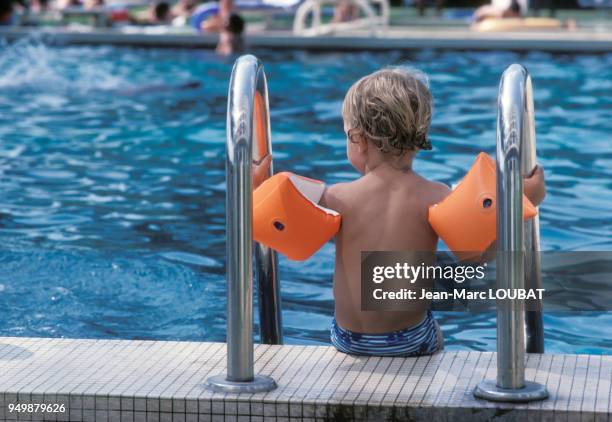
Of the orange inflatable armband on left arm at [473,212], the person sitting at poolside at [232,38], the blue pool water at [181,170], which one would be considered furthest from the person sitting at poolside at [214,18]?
the orange inflatable armband on left arm at [473,212]

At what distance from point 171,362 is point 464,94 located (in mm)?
9358

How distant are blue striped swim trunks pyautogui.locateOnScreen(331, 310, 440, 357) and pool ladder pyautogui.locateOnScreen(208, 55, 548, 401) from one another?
1.26ft

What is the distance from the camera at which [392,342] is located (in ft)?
11.1

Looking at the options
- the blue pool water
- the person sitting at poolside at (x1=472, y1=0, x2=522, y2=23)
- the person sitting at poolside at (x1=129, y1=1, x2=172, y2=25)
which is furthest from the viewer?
the person sitting at poolside at (x1=129, y1=1, x2=172, y2=25)

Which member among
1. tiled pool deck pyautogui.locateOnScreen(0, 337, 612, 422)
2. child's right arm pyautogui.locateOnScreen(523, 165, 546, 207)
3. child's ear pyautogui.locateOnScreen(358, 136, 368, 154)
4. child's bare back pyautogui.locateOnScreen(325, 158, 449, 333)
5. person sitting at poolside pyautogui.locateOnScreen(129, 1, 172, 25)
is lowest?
person sitting at poolside pyautogui.locateOnScreen(129, 1, 172, 25)

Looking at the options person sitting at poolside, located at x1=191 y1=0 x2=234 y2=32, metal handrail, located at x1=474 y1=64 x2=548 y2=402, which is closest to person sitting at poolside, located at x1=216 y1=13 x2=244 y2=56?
person sitting at poolside, located at x1=191 y1=0 x2=234 y2=32

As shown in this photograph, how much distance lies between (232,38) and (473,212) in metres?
12.7

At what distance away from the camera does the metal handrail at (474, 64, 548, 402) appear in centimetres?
277

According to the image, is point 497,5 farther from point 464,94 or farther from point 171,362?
point 171,362

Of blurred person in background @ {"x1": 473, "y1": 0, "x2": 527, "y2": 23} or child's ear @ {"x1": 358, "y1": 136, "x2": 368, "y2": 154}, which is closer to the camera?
child's ear @ {"x1": 358, "y1": 136, "x2": 368, "y2": 154}

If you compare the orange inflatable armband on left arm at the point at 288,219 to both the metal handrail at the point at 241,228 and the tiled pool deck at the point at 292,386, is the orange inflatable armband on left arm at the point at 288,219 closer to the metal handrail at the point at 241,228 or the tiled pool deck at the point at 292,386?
the metal handrail at the point at 241,228

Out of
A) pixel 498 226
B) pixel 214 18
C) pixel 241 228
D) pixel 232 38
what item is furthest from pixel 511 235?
pixel 214 18

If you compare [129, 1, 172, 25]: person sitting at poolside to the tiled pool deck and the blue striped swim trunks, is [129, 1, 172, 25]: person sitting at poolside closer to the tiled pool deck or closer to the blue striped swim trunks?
the tiled pool deck

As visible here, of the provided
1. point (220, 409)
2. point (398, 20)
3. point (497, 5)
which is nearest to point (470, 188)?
point (220, 409)
